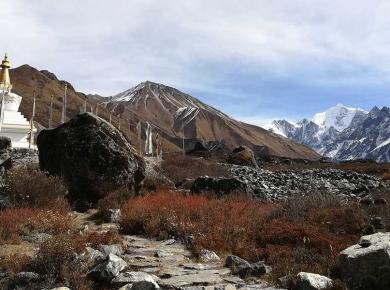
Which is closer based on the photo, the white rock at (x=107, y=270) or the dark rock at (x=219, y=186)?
the white rock at (x=107, y=270)

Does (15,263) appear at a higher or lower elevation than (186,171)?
lower

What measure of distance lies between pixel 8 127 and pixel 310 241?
44.0m

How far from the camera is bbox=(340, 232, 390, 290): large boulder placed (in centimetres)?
753

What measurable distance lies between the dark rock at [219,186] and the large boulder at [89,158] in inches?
93.2

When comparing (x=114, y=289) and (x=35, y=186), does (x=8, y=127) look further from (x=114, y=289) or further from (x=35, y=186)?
(x=114, y=289)

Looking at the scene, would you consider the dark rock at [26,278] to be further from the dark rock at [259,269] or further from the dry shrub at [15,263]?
the dark rock at [259,269]

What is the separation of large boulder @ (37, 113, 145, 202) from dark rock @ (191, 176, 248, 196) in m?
2.37

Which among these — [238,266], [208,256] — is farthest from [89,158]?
[238,266]

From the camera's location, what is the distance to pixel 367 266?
774cm

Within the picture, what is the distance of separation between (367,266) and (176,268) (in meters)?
3.42

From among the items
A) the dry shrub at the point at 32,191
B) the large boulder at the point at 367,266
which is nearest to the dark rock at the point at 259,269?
the large boulder at the point at 367,266

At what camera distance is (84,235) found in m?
11.6

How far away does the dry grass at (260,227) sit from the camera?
397 inches

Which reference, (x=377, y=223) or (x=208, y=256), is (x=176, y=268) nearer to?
(x=208, y=256)
